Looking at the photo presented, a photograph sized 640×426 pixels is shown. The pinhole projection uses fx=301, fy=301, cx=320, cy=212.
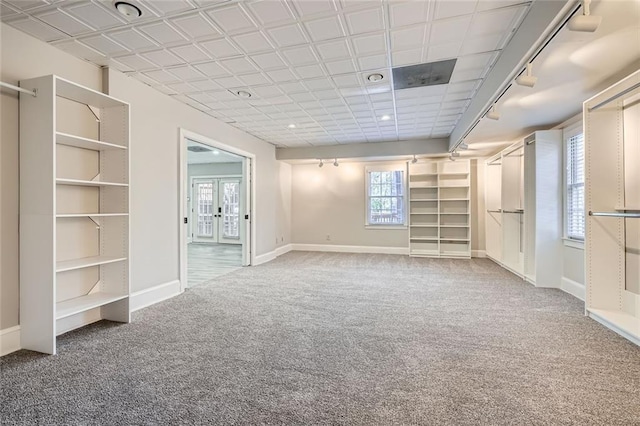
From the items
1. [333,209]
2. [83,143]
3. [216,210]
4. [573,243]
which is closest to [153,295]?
[83,143]

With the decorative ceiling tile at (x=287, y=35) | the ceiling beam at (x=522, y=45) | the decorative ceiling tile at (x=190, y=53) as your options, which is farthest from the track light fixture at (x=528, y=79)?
the decorative ceiling tile at (x=190, y=53)

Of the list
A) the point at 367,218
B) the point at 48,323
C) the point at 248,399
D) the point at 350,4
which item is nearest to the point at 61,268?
the point at 48,323

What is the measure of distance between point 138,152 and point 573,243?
5.49 meters

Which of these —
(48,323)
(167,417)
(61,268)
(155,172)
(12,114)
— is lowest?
(167,417)

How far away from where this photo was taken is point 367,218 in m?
7.59

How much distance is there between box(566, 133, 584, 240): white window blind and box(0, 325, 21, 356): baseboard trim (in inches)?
232

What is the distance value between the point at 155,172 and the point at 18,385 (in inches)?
91.9

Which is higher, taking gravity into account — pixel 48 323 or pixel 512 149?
pixel 512 149

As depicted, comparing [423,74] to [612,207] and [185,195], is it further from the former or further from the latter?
[185,195]

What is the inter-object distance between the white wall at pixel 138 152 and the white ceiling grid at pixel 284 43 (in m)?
0.15

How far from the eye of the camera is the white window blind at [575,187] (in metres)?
3.83

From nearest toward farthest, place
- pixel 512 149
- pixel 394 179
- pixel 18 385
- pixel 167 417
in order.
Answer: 1. pixel 167 417
2. pixel 18 385
3. pixel 512 149
4. pixel 394 179

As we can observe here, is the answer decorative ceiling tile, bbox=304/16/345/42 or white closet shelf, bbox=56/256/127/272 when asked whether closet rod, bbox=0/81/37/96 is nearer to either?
white closet shelf, bbox=56/256/127/272

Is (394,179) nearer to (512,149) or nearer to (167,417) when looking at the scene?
(512,149)
